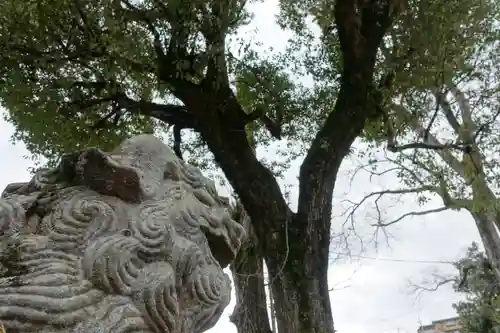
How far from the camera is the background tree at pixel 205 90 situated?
422cm

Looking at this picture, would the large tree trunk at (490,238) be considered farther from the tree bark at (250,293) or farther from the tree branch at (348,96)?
the tree branch at (348,96)

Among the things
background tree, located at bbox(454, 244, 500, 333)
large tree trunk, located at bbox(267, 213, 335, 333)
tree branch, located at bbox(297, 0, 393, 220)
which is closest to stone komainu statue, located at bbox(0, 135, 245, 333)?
large tree trunk, located at bbox(267, 213, 335, 333)

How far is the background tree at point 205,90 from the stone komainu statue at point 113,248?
2778mm

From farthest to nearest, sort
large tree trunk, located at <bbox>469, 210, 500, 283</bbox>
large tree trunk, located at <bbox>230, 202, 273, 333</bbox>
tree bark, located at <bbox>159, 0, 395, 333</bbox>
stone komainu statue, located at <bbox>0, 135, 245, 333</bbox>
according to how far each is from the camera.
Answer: large tree trunk, located at <bbox>469, 210, 500, 283</bbox>
large tree trunk, located at <bbox>230, 202, 273, 333</bbox>
tree bark, located at <bbox>159, 0, 395, 333</bbox>
stone komainu statue, located at <bbox>0, 135, 245, 333</bbox>

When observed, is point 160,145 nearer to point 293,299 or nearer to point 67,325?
point 67,325

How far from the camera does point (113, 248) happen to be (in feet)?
3.59

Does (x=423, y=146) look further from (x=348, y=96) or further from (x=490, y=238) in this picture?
(x=490, y=238)

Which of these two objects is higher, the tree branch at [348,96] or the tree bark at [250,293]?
the tree branch at [348,96]

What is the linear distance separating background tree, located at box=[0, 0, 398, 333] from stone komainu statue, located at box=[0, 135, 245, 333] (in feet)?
9.11

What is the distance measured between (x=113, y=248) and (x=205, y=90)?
396 cm

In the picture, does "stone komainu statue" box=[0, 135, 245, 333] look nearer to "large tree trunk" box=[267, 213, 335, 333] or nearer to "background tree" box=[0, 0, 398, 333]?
"large tree trunk" box=[267, 213, 335, 333]

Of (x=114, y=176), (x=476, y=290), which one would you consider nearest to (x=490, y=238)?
(x=476, y=290)

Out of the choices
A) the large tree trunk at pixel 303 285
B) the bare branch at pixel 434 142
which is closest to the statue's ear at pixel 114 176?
the large tree trunk at pixel 303 285

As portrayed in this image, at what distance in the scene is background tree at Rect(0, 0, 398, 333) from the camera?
4.22 metres
